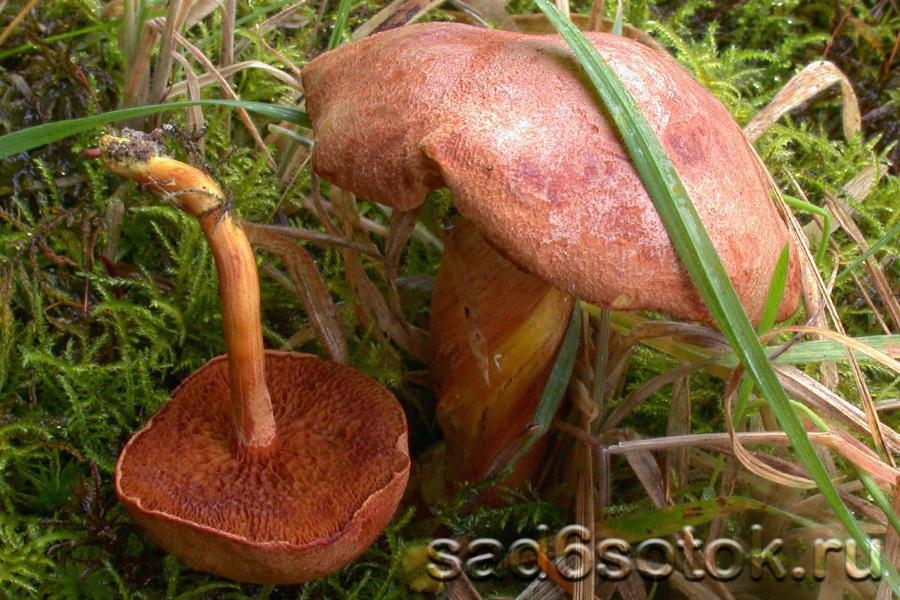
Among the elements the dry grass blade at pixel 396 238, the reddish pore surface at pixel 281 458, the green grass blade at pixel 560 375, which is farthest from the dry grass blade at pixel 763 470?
the dry grass blade at pixel 396 238

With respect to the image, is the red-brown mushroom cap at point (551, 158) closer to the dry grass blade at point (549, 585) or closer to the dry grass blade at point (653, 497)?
the dry grass blade at point (653, 497)

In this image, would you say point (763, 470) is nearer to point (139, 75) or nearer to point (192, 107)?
point (192, 107)

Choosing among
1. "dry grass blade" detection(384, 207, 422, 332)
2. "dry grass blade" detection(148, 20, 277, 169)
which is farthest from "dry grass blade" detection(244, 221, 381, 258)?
"dry grass blade" detection(148, 20, 277, 169)

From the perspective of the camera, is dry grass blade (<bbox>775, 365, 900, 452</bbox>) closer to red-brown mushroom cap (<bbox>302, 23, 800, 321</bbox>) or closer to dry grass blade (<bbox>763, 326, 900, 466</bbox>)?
dry grass blade (<bbox>763, 326, 900, 466</bbox>)

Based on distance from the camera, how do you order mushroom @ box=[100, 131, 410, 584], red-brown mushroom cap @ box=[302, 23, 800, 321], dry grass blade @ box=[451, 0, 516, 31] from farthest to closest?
1. dry grass blade @ box=[451, 0, 516, 31]
2. mushroom @ box=[100, 131, 410, 584]
3. red-brown mushroom cap @ box=[302, 23, 800, 321]

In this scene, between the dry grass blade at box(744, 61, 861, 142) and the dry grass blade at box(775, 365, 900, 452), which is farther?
the dry grass blade at box(744, 61, 861, 142)

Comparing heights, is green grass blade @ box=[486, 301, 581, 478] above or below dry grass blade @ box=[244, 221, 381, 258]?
below

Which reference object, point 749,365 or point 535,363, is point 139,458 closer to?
point 535,363

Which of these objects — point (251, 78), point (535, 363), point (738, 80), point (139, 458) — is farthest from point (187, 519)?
point (738, 80)
